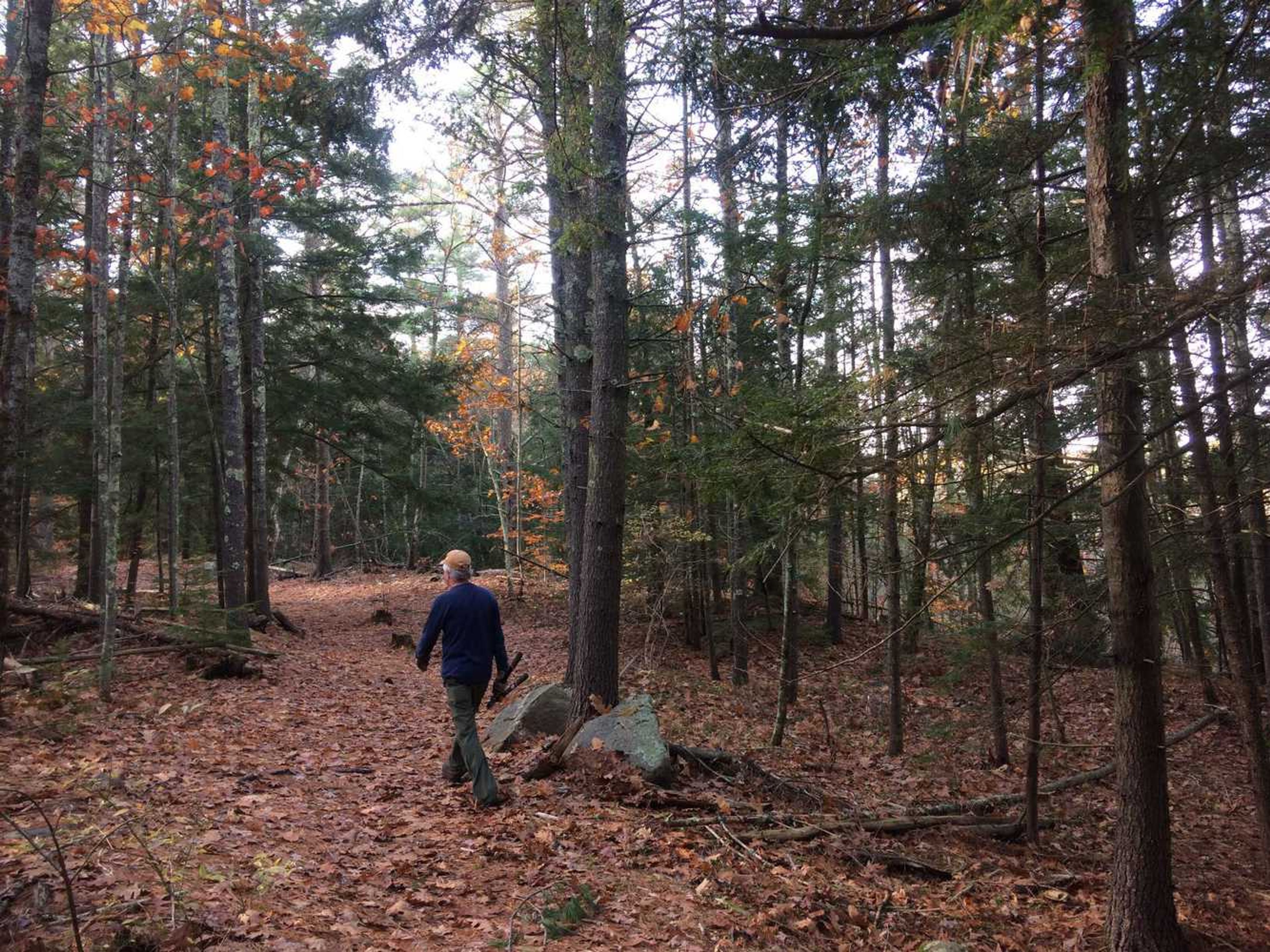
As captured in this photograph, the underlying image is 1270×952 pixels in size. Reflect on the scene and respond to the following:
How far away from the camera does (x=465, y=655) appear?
6340 mm

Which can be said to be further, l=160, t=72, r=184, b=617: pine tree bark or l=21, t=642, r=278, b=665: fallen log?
l=160, t=72, r=184, b=617: pine tree bark

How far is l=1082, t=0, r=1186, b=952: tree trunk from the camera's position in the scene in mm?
4660

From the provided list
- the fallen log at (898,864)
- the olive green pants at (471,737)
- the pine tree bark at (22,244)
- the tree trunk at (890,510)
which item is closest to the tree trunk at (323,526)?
the pine tree bark at (22,244)

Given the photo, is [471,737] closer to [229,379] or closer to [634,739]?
[634,739]

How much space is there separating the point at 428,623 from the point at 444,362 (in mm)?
11637

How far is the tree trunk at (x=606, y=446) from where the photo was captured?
7785 millimetres

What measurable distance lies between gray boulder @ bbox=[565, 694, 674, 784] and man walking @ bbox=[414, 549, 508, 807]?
1.12 meters

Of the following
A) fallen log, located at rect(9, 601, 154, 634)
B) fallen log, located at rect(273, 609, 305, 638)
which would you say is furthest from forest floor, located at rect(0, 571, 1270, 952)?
fallen log, located at rect(273, 609, 305, 638)

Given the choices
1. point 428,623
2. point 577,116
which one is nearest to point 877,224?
point 577,116

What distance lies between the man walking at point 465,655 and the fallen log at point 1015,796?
14.5 feet

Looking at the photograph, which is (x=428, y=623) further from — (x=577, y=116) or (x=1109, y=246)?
(x=1109, y=246)

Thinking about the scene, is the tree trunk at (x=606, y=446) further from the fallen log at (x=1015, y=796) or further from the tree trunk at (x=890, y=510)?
the fallen log at (x=1015, y=796)

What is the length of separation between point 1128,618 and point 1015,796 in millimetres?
4505

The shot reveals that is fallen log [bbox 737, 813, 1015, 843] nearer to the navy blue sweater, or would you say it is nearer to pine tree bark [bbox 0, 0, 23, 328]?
the navy blue sweater
